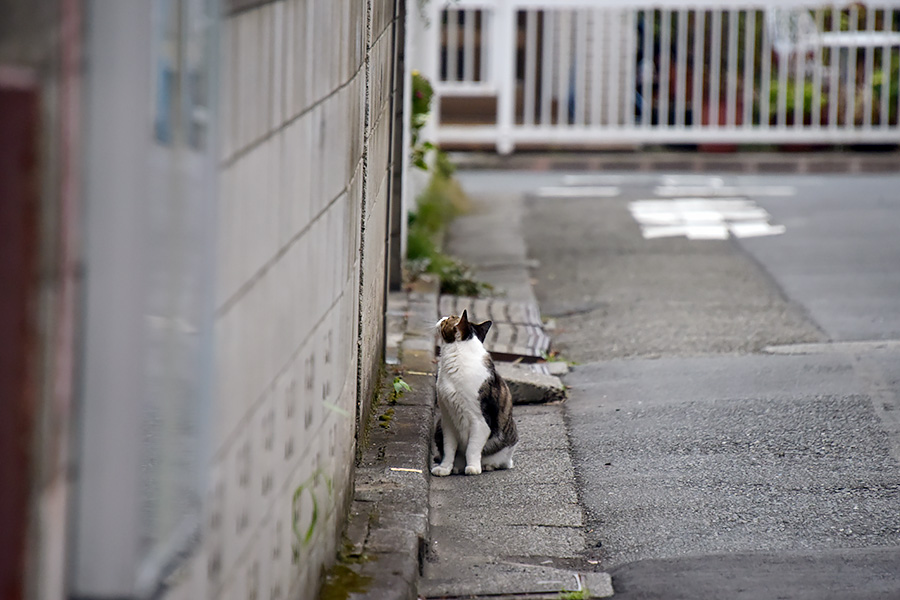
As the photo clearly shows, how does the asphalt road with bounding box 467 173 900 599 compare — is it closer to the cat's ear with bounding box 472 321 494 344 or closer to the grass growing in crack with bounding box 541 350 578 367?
the grass growing in crack with bounding box 541 350 578 367

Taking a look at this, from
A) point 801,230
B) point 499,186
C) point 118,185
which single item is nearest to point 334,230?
point 118,185

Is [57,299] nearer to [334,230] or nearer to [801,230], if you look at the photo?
[334,230]

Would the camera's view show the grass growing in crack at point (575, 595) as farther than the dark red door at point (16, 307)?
Yes

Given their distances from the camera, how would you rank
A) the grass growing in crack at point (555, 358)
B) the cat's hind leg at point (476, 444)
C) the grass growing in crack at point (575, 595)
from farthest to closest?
the grass growing in crack at point (555, 358) < the cat's hind leg at point (476, 444) < the grass growing in crack at point (575, 595)

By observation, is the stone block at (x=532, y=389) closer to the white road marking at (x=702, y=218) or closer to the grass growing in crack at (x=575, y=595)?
the grass growing in crack at (x=575, y=595)

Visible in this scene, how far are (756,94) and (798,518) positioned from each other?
477 inches

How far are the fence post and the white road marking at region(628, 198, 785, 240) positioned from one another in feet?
10.8

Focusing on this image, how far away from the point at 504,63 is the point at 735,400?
972 cm

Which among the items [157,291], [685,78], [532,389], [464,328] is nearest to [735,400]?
[532,389]

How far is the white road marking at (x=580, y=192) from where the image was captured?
1312cm

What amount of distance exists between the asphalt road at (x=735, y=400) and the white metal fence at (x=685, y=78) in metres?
3.90

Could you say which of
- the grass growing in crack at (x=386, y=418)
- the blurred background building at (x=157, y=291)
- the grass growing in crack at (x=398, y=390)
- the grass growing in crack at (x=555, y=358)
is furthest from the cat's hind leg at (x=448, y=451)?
the blurred background building at (x=157, y=291)

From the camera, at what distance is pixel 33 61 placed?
5.32ft

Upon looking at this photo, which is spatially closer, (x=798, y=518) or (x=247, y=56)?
(x=247, y=56)
